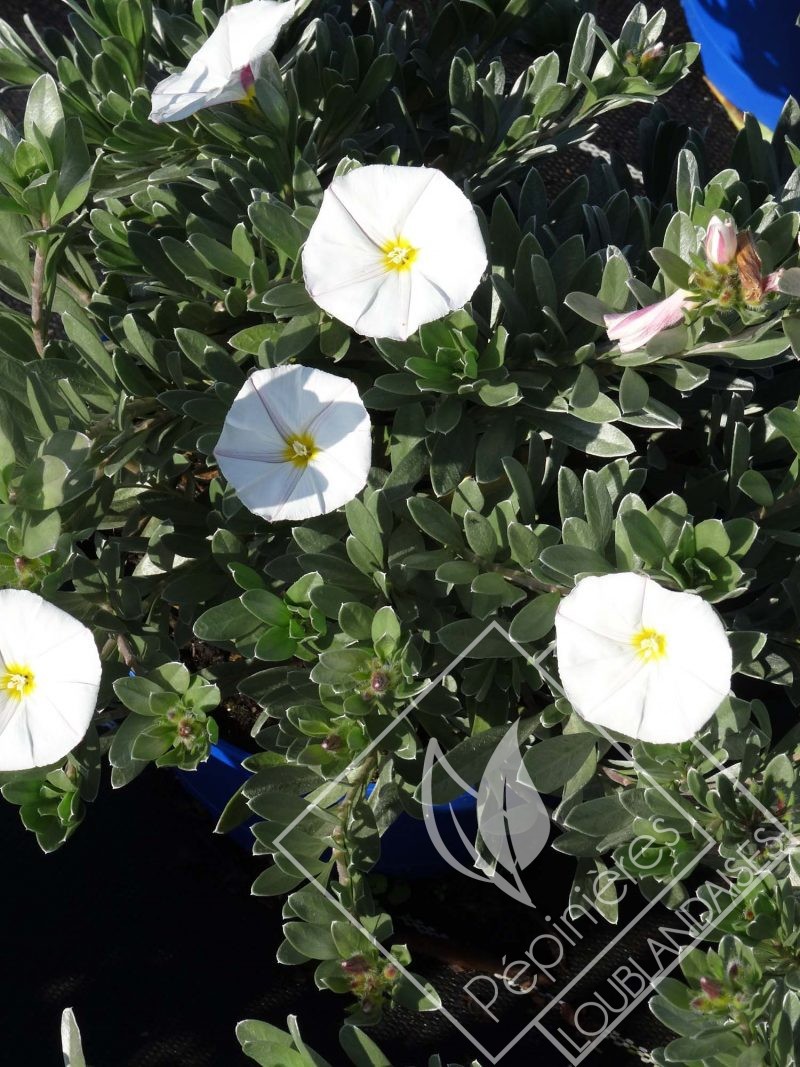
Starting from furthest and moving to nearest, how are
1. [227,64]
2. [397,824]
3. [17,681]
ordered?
[397,824], [227,64], [17,681]

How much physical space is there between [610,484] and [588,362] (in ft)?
0.48

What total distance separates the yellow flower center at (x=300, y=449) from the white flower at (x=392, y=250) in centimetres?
13

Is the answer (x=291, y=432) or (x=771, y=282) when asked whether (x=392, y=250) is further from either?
(x=771, y=282)

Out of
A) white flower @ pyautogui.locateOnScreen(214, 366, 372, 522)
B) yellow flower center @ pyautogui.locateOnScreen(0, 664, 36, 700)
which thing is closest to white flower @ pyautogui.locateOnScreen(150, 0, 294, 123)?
white flower @ pyautogui.locateOnScreen(214, 366, 372, 522)

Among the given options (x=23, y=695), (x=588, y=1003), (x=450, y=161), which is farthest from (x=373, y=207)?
(x=588, y=1003)

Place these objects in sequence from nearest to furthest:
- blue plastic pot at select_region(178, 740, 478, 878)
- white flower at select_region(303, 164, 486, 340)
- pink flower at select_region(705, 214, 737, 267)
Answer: pink flower at select_region(705, 214, 737, 267) → white flower at select_region(303, 164, 486, 340) → blue plastic pot at select_region(178, 740, 478, 878)

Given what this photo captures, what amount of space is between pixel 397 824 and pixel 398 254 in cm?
77

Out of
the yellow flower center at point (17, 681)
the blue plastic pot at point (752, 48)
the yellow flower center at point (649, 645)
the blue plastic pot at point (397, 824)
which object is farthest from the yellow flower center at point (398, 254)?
the blue plastic pot at point (752, 48)

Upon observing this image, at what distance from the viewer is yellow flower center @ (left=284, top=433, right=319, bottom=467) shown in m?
1.05

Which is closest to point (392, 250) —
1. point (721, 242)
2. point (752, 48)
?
point (721, 242)

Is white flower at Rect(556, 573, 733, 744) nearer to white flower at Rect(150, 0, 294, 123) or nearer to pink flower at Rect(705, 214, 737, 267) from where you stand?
pink flower at Rect(705, 214, 737, 267)

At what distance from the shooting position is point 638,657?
3.12 ft

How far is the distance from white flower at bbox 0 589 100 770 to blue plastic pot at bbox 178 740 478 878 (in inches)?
16.7

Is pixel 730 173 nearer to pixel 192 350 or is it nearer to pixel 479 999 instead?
pixel 192 350
